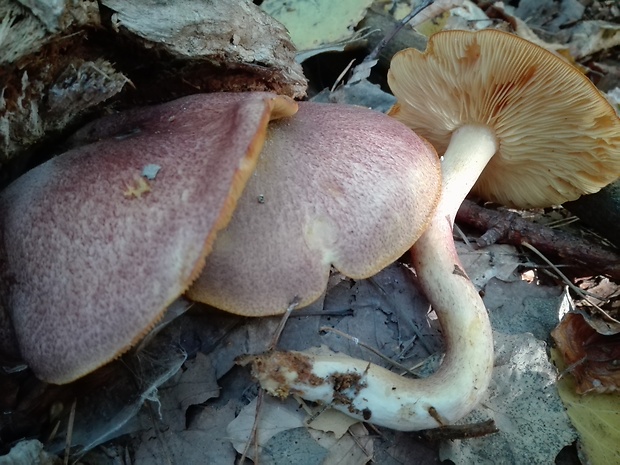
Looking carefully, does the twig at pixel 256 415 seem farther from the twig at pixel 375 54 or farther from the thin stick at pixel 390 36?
the thin stick at pixel 390 36

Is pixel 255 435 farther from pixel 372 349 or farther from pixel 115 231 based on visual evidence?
pixel 115 231

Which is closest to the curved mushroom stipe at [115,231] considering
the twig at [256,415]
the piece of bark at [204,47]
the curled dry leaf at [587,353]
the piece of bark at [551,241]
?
the piece of bark at [204,47]

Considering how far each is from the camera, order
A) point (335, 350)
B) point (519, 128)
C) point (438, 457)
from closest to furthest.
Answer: point (438, 457) → point (335, 350) → point (519, 128)

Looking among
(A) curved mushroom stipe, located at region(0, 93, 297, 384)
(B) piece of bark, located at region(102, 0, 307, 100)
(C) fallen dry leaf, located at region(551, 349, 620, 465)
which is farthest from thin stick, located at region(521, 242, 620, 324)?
(A) curved mushroom stipe, located at region(0, 93, 297, 384)

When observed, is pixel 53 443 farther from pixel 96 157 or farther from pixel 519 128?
pixel 519 128

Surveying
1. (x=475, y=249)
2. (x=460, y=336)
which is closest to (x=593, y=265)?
(x=475, y=249)

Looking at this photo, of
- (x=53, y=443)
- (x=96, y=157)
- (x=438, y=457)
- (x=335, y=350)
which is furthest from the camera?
(x=335, y=350)

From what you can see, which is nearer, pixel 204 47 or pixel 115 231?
pixel 115 231

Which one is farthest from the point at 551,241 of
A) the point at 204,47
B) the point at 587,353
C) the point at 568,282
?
the point at 204,47
